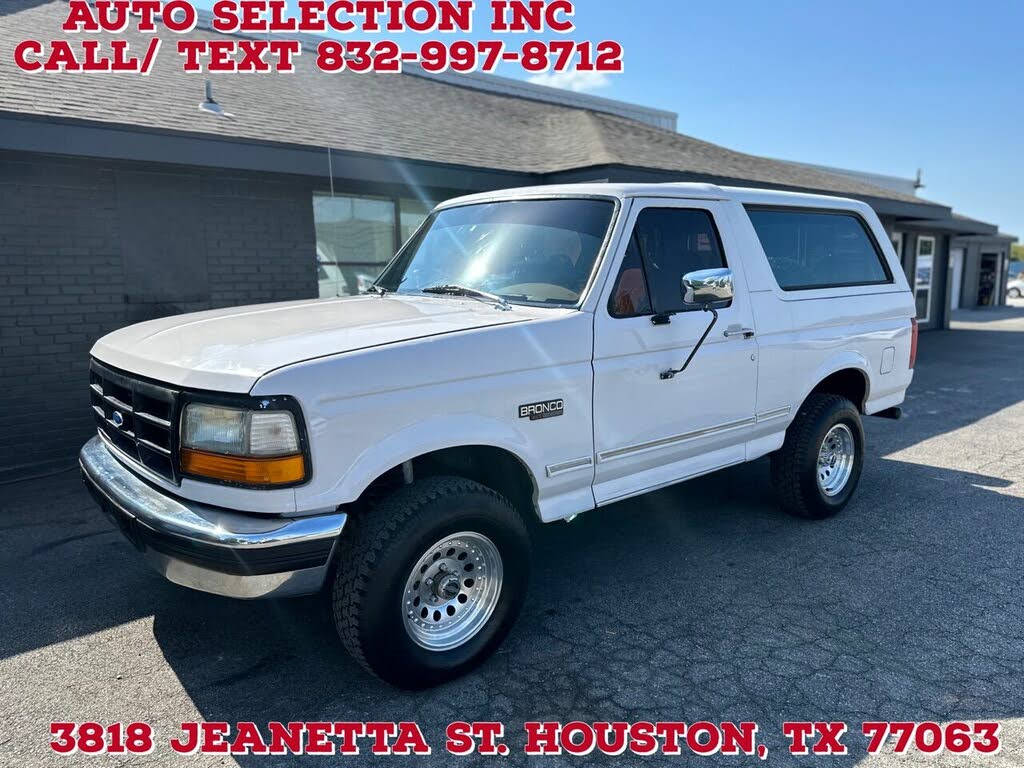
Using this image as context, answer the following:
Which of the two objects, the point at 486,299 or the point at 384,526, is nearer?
the point at 384,526

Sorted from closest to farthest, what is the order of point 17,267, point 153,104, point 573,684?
1. point 573,684
2. point 17,267
3. point 153,104

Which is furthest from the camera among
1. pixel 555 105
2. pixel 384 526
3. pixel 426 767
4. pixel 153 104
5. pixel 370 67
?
pixel 555 105

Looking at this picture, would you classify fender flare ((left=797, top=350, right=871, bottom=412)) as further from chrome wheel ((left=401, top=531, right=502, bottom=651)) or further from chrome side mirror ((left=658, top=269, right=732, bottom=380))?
chrome wheel ((left=401, top=531, right=502, bottom=651))

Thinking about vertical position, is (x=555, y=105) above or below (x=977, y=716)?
above

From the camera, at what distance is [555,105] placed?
1502 centimetres

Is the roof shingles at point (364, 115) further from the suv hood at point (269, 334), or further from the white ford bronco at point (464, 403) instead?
the white ford bronco at point (464, 403)

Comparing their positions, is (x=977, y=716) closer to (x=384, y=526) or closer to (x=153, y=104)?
(x=384, y=526)

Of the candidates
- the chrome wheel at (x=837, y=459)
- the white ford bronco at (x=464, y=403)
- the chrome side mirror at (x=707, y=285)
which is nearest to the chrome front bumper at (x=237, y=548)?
the white ford bronco at (x=464, y=403)

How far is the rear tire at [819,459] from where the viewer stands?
16.0 ft

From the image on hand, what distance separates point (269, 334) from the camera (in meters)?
3.19

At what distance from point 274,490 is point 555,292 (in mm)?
1650

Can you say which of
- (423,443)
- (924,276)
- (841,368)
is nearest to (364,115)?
(841,368)

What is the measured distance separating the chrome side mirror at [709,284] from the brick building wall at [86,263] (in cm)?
591

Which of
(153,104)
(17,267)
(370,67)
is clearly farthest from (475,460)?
(370,67)
